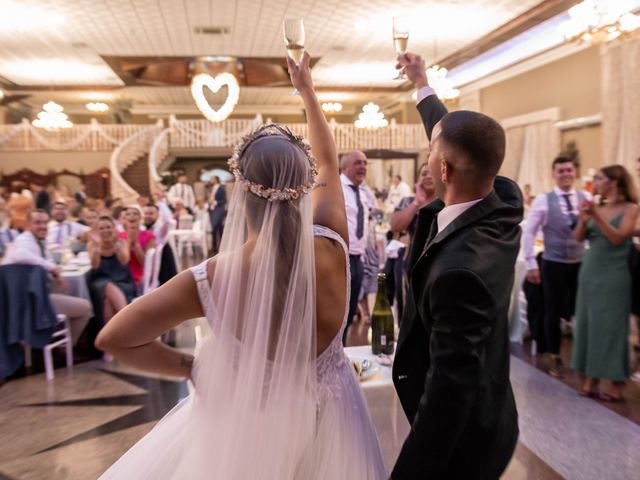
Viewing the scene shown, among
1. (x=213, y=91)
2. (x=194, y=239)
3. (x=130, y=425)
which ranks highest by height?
(x=213, y=91)

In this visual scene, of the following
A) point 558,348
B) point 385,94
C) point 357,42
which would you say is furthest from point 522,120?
point 558,348

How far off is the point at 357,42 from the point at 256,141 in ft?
30.8

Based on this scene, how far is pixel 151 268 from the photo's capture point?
4531 mm

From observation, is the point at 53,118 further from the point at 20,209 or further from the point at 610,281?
A: the point at 610,281

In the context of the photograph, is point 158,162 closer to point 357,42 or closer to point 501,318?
point 357,42

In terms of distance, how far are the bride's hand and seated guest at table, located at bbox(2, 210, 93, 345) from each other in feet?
10.2

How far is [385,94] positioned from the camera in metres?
16.0

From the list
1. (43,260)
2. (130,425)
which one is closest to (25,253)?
(43,260)

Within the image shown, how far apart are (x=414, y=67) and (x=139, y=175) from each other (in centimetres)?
1378

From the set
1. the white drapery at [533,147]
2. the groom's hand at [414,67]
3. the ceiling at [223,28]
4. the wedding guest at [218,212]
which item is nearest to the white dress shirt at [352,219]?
the groom's hand at [414,67]

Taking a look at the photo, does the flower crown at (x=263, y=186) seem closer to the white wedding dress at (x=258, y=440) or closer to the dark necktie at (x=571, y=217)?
the white wedding dress at (x=258, y=440)

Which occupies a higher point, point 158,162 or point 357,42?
point 357,42

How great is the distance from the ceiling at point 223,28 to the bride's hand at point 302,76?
21.5 feet

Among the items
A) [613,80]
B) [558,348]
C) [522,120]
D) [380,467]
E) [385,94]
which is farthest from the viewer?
[385,94]
